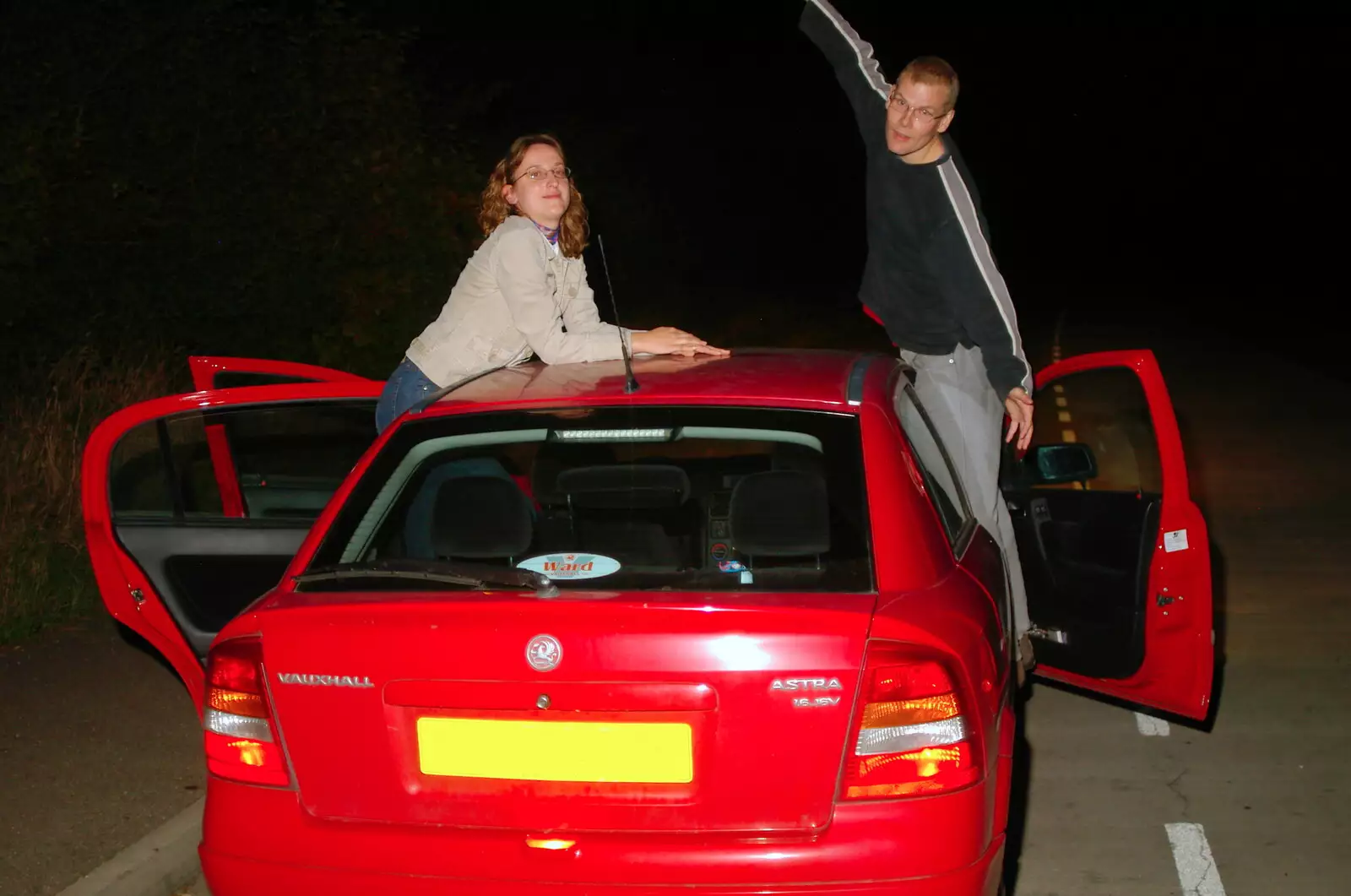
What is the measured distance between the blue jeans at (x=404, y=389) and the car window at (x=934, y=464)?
59.2 inches

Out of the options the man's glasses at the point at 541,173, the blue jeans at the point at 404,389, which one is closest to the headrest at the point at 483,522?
the blue jeans at the point at 404,389

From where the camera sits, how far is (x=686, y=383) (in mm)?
4016

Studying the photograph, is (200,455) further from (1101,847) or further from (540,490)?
(1101,847)

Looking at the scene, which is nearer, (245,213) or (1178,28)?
(245,213)

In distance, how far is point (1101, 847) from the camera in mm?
5133

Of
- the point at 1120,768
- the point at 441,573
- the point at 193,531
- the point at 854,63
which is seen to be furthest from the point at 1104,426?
the point at 441,573

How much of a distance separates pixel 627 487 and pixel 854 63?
7.91 ft

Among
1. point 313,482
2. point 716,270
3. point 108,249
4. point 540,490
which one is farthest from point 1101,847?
point 716,270

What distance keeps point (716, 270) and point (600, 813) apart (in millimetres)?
37321

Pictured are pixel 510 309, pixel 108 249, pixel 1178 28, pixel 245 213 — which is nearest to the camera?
pixel 510 309

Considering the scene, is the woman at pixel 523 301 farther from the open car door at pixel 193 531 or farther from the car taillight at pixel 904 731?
the car taillight at pixel 904 731

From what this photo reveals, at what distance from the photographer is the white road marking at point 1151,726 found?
6.40m

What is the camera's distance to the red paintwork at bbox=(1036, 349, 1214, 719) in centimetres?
521

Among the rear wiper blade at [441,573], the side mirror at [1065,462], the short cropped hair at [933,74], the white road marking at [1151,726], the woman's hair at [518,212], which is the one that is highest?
the short cropped hair at [933,74]
